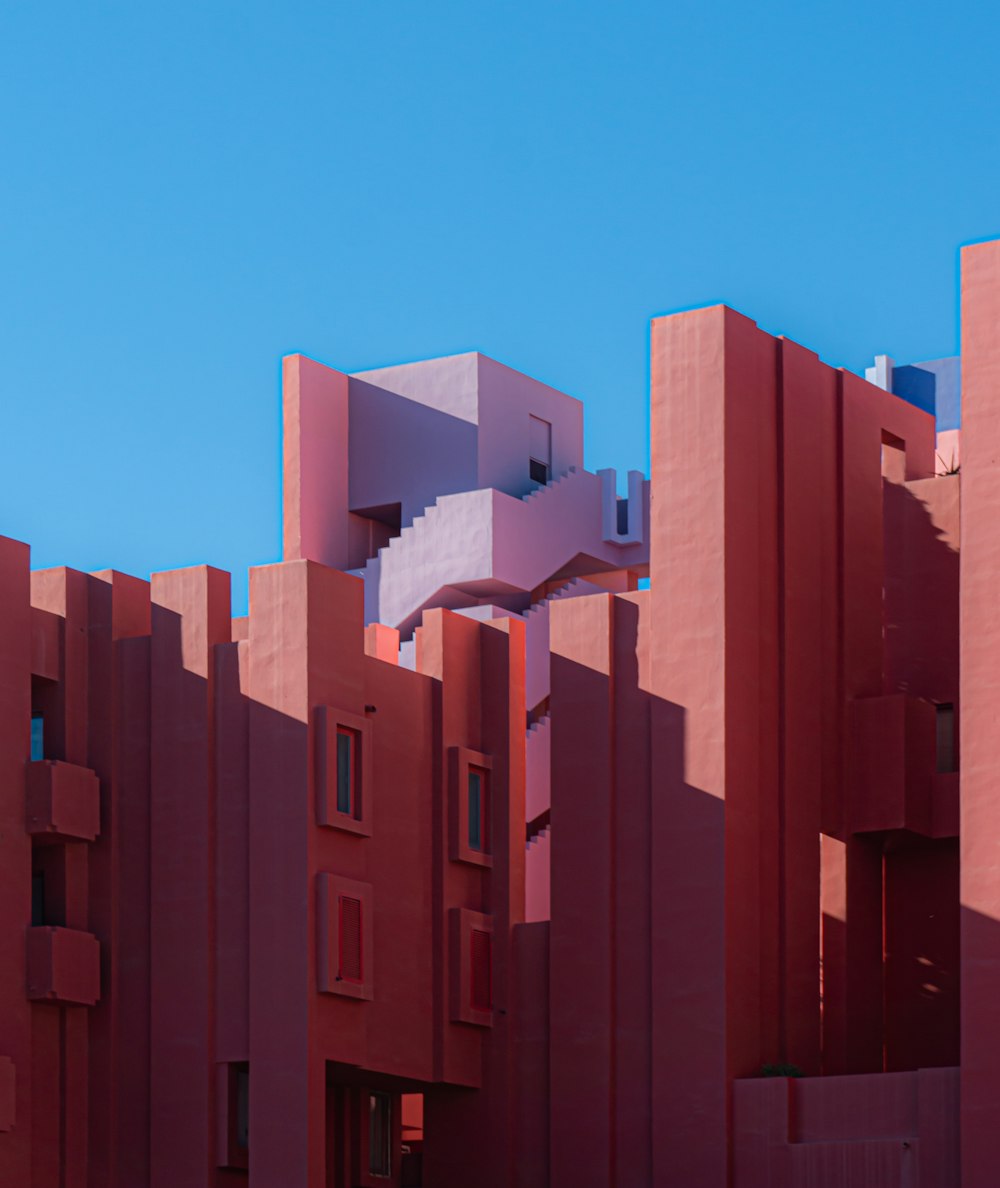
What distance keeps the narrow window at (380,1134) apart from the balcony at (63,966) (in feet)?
17.2

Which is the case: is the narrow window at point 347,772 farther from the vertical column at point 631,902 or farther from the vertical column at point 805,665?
the vertical column at point 805,665

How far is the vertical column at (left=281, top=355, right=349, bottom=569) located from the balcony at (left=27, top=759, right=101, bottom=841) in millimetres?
16236

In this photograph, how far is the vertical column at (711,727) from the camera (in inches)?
1505

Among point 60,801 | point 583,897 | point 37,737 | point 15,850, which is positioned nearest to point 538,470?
point 583,897

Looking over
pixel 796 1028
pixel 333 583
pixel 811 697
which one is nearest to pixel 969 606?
pixel 811 697

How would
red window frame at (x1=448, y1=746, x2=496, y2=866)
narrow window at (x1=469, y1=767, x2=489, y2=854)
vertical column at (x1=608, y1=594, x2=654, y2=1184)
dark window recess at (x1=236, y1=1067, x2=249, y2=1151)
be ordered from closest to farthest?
dark window recess at (x1=236, y1=1067, x2=249, y2=1151), vertical column at (x1=608, y1=594, x2=654, y2=1184), red window frame at (x1=448, y1=746, x2=496, y2=866), narrow window at (x1=469, y1=767, x2=489, y2=854)

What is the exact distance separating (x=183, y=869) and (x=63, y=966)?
7.38ft

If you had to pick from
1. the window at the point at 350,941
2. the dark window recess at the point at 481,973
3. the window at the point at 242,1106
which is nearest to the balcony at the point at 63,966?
the window at the point at 242,1106

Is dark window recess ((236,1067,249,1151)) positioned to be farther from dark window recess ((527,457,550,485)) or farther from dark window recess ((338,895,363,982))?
dark window recess ((527,457,550,485))

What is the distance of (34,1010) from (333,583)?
24.6ft

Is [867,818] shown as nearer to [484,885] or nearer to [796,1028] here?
[796,1028]

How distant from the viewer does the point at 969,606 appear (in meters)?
36.9

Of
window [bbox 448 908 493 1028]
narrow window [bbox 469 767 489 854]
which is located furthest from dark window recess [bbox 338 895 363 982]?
narrow window [bbox 469 767 489 854]

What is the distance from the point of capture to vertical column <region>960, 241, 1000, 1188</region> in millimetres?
35375
